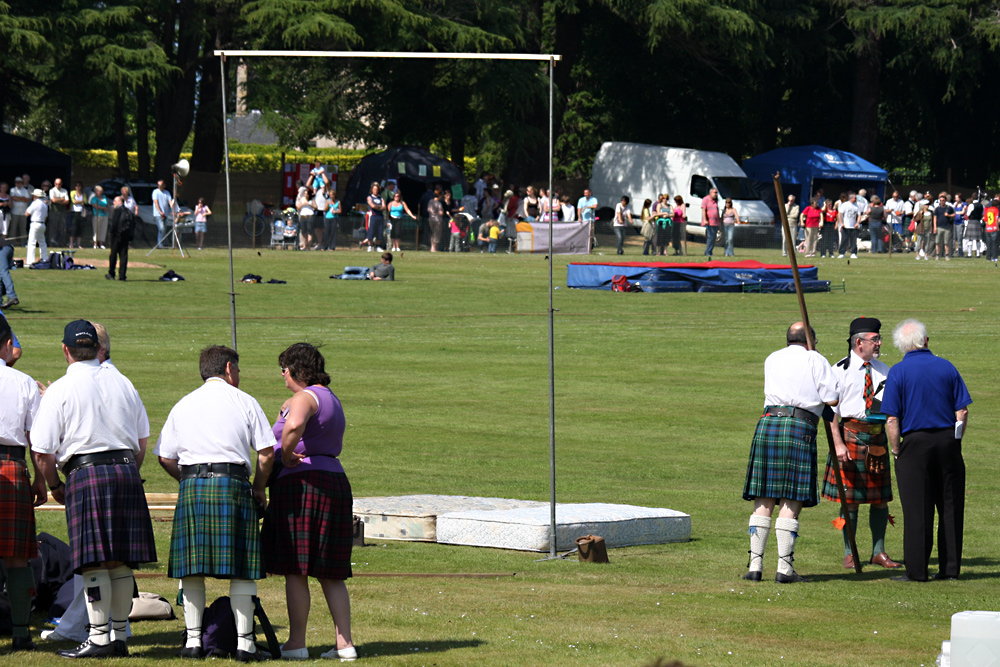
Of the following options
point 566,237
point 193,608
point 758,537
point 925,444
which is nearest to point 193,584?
point 193,608

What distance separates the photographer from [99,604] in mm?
6707

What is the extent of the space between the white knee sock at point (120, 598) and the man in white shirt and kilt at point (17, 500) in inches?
17.6

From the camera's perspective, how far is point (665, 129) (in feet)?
200

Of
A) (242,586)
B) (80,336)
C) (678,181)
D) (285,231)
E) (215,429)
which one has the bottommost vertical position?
(242,586)

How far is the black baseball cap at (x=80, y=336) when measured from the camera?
6.75 m

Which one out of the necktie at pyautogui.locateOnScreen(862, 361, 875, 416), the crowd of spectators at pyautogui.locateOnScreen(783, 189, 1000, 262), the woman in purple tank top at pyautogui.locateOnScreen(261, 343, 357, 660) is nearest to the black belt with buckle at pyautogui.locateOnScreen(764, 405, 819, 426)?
the necktie at pyautogui.locateOnScreen(862, 361, 875, 416)

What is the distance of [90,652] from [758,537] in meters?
4.43

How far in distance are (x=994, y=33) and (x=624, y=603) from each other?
164ft

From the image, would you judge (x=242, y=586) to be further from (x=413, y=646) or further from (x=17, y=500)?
(x=17, y=500)

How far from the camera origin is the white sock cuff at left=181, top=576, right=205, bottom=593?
21.8 feet

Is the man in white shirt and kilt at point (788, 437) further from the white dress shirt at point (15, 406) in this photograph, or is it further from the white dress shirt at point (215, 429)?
the white dress shirt at point (15, 406)

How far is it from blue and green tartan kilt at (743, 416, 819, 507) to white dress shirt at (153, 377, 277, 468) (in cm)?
370

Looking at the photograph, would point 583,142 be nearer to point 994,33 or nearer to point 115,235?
point 994,33

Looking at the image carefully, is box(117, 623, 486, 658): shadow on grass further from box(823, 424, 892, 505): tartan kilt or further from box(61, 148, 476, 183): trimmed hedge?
box(61, 148, 476, 183): trimmed hedge
